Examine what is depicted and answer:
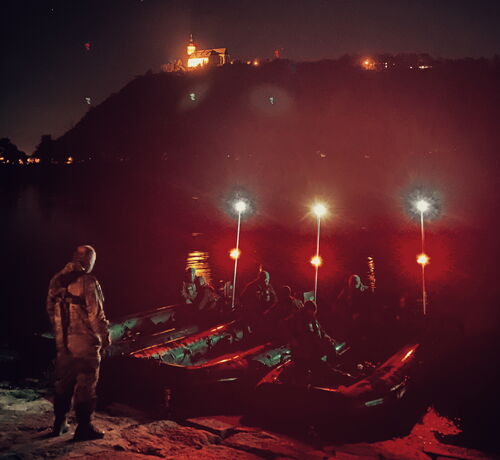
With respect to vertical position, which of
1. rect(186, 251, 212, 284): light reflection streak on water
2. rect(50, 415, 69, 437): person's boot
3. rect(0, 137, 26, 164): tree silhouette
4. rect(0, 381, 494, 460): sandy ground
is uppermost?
rect(0, 137, 26, 164): tree silhouette

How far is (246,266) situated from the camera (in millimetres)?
31469

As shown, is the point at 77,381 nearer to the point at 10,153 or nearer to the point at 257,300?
the point at 257,300

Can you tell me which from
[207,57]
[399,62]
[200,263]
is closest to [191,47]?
[207,57]

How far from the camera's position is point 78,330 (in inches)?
178

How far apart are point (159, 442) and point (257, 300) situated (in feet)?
22.1

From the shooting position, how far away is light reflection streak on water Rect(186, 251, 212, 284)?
27578 millimetres

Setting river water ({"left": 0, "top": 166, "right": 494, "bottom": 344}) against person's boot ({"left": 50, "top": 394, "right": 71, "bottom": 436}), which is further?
river water ({"left": 0, "top": 166, "right": 494, "bottom": 344})

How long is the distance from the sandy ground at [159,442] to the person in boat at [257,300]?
3451 millimetres

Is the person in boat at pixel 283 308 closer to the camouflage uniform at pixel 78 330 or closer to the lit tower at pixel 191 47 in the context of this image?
the camouflage uniform at pixel 78 330

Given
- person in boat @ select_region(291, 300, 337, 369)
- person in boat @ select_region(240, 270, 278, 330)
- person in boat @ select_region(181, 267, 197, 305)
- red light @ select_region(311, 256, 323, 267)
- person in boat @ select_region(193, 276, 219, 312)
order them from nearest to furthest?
1. person in boat @ select_region(291, 300, 337, 369)
2. person in boat @ select_region(240, 270, 278, 330)
3. person in boat @ select_region(193, 276, 219, 312)
4. person in boat @ select_region(181, 267, 197, 305)
5. red light @ select_region(311, 256, 323, 267)

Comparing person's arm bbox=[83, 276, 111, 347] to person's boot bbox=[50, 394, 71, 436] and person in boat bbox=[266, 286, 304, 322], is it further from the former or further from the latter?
person in boat bbox=[266, 286, 304, 322]

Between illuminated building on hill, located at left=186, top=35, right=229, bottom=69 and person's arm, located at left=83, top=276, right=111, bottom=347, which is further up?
illuminated building on hill, located at left=186, top=35, right=229, bottom=69

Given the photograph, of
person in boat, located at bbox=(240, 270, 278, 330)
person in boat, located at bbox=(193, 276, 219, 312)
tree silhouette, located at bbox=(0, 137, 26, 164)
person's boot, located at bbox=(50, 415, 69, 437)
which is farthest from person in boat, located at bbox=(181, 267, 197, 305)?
tree silhouette, located at bbox=(0, 137, 26, 164)

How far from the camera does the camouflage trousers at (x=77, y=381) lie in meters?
4.57
